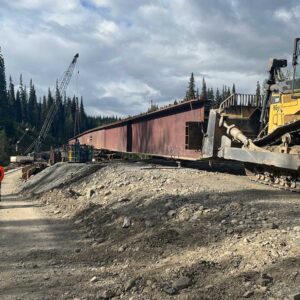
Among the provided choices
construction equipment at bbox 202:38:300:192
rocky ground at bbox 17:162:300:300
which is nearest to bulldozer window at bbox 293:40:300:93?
construction equipment at bbox 202:38:300:192

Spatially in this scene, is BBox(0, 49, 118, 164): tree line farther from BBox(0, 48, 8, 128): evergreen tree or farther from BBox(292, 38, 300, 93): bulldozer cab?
BBox(292, 38, 300, 93): bulldozer cab

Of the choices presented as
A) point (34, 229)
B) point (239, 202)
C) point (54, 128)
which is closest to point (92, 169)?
point (34, 229)

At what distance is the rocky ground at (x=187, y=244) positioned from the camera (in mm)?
5812

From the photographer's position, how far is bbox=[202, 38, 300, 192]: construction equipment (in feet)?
36.8

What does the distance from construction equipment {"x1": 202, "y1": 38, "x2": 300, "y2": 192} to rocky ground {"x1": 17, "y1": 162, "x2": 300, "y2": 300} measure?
1.85 ft

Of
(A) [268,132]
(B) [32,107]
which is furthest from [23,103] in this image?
(A) [268,132]

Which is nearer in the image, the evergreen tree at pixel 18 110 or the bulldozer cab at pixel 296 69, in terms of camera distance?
the bulldozer cab at pixel 296 69

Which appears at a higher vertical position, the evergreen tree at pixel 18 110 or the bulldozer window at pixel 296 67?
the evergreen tree at pixel 18 110

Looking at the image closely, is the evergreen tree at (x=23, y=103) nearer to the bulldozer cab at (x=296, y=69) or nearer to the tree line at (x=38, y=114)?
the tree line at (x=38, y=114)

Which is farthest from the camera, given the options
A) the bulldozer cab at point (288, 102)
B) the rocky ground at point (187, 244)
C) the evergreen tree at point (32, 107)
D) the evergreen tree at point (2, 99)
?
the evergreen tree at point (32, 107)

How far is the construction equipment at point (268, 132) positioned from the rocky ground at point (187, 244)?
1.85ft

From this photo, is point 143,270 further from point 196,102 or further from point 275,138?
point 196,102

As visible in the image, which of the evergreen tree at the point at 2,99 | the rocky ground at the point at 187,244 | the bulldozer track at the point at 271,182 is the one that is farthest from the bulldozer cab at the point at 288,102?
the evergreen tree at the point at 2,99

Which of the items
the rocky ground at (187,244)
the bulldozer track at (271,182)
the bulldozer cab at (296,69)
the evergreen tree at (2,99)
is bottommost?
the rocky ground at (187,244)
